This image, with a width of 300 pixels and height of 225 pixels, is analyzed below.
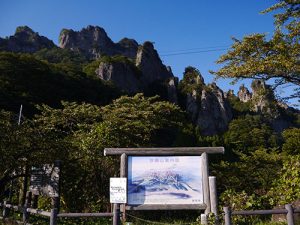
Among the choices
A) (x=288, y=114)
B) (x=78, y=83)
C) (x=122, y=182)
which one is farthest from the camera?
(x=288, y=114)

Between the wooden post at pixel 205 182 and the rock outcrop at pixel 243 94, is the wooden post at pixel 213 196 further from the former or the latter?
the rock outcrop at pixel 243 94

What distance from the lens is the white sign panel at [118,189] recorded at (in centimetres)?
794

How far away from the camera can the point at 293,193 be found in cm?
1020

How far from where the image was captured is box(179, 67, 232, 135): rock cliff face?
2761 inches

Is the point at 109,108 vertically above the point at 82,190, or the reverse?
the point at 109,108

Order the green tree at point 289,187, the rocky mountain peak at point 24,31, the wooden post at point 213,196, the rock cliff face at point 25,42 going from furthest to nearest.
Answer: the rocky mountain peak at point 24,31
the rock cliff face at point 25,42
the green tree at point 289,187
the wooden post at point 213,196

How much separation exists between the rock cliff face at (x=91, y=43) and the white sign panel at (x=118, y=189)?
400 ft

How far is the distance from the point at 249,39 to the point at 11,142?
8.50m

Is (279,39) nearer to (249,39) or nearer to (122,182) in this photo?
(249,39)

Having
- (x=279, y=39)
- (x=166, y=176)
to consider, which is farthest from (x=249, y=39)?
(x=166, y=176)

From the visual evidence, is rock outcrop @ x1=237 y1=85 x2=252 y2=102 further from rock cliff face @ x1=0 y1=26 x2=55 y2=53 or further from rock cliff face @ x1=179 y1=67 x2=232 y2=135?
rock cliff face @ x1=0 y1=26 x2=55 y2=53

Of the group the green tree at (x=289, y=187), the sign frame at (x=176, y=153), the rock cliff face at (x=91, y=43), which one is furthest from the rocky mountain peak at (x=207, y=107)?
the sign frame at (x=176, y=153)

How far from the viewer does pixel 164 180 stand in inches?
347

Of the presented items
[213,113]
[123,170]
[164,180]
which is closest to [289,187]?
[164,180]
